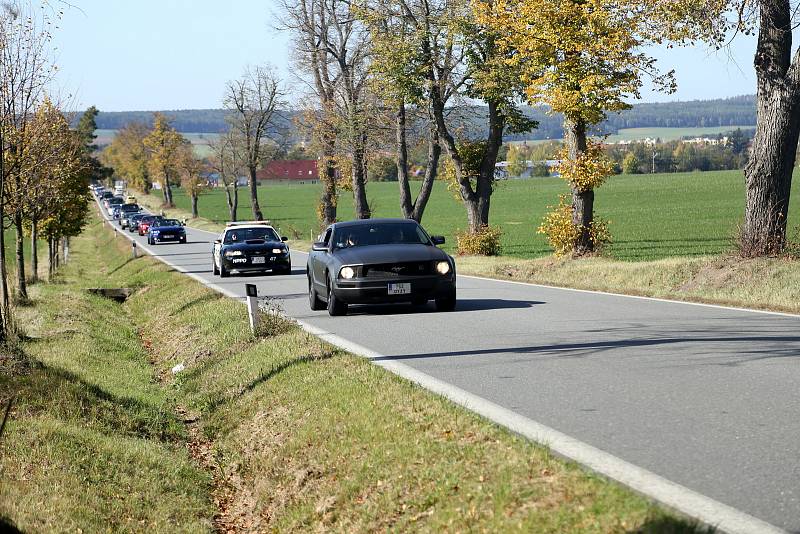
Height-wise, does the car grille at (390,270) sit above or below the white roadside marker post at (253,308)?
above

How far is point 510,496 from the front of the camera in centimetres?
594

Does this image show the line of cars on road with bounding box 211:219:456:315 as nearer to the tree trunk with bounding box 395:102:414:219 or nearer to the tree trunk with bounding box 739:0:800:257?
the tree trunk with bounding box 739:0:800:257

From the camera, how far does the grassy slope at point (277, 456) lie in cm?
605

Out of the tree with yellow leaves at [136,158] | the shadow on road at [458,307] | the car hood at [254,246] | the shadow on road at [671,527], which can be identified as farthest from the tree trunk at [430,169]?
the tree with yellow leaves at [136,158]

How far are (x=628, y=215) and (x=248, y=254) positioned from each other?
40346 millimetres

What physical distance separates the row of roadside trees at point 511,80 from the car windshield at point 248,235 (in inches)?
292

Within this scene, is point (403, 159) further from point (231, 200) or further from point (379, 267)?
point (231, 200)

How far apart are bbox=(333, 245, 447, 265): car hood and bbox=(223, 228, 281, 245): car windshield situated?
1442 centimetres

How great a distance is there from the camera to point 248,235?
32000mm

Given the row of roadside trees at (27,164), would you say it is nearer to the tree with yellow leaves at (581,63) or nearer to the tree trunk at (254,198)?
the tree with yellow leaves at (581,63)

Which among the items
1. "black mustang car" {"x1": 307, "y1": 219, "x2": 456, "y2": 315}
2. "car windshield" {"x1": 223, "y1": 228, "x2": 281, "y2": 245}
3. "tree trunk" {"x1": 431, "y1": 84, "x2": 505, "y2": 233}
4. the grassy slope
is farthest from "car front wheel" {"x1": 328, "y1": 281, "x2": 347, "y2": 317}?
"tree trunk" {"x1": 431, "y1": 84, "x2": 505, "y2": 233}

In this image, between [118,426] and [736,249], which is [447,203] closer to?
[736,249]

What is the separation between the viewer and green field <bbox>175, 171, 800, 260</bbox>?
138ft

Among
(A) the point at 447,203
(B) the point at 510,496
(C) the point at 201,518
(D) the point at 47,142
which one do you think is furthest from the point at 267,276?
(A) the point at 447,203
